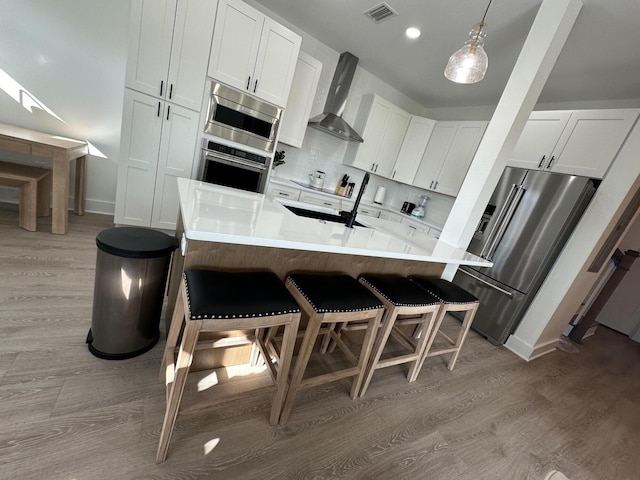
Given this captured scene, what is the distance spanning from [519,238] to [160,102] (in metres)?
3.90

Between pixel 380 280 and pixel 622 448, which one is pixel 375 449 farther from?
pixel 622 448

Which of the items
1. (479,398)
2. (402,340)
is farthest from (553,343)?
(402,340)

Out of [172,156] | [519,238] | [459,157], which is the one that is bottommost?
[172,156]

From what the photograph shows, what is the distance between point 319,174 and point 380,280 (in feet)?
9.03

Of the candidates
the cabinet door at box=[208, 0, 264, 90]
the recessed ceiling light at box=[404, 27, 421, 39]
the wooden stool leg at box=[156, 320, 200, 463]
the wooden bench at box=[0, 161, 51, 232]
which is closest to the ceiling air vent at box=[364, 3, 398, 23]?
the recessed ceiling light at box=[404, 27, 421, 39]

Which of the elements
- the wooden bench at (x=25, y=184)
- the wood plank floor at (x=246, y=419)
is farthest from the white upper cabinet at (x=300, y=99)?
the wood plank floor at (x=246, y=419)

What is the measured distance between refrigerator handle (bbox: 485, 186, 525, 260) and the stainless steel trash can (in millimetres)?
3055

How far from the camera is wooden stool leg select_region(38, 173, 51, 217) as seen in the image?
2.59m

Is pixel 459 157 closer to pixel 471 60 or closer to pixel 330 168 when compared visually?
pixel 330 168

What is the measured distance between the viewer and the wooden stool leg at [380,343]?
1521 mm

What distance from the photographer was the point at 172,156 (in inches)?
106

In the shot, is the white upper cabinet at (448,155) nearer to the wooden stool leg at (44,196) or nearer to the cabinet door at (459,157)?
the cabinet door at (459,157)

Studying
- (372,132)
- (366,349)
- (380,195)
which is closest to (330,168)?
(372,132)

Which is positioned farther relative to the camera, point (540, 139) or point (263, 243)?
point (540, 139)
